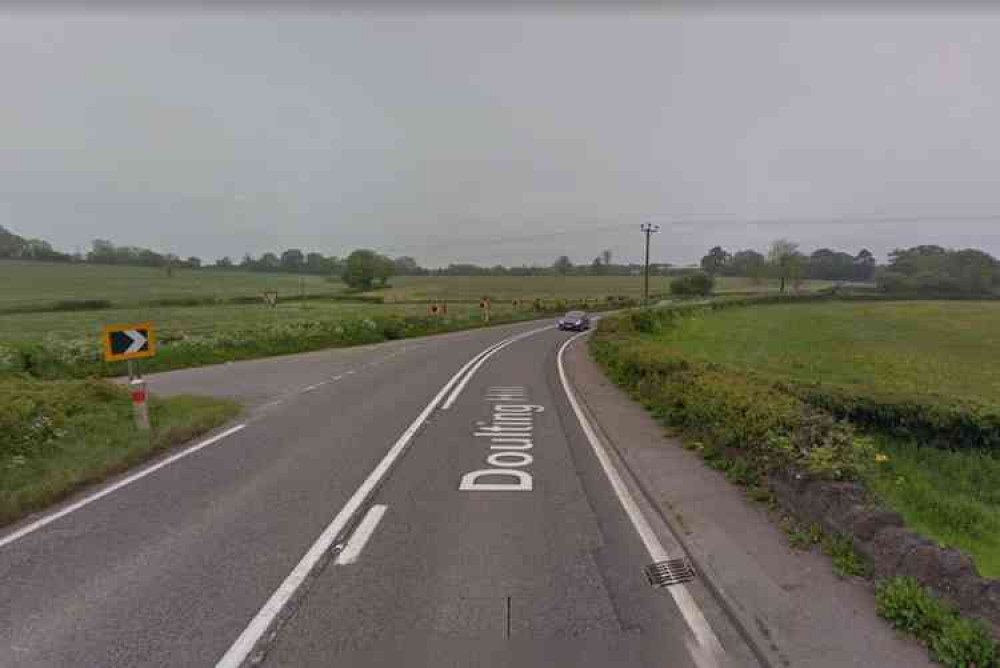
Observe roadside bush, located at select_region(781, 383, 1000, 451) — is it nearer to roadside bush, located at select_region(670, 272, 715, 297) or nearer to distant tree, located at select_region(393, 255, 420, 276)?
roadside bush, located at select_region(670, 272, 715, 297)

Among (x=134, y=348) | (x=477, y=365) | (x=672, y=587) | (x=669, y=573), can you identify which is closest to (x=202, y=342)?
(x=477, y=365)

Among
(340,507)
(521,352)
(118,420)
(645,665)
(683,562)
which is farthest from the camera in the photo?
(521,352)

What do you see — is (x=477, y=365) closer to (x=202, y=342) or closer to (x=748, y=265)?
(x=202, y=342)

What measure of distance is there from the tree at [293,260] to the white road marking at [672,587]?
137429mm

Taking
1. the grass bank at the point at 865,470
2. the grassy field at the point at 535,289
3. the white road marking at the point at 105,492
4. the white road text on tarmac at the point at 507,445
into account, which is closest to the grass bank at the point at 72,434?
the white road marking at the point at 105,492

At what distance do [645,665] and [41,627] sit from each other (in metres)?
3.88

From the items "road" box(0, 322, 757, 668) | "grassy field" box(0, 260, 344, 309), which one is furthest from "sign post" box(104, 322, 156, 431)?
"grassy field" box(0, 260, 344, 309)

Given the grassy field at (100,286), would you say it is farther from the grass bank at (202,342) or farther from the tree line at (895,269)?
the tree line at (895,269)

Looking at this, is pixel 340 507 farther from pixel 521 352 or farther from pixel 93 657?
pixel 521 352

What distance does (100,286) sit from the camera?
6294 centimetres

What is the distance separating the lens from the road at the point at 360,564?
9.05ft

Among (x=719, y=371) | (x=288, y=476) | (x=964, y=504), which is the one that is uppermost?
(x=719, y=371)

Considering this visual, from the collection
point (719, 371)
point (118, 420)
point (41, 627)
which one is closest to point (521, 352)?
point (719, 371)

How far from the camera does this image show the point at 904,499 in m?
5.64
